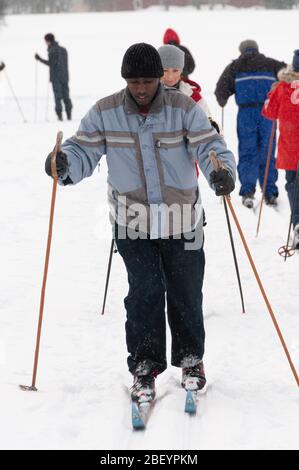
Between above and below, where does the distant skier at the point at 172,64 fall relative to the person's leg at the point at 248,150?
above

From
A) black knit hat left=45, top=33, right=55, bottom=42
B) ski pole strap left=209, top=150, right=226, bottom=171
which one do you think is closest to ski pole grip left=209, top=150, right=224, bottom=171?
ski pole strap left=209, top=150, right=226, bottom=171

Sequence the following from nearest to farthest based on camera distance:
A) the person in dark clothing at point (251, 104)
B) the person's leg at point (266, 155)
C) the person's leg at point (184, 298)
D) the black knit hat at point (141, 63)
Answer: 1. the black knit hat at point (141, 63)
2. the person's leg at point (184, 298)
3. the person in dark clothing at point (251, 104)
4. the person's leg at point (266, 155)

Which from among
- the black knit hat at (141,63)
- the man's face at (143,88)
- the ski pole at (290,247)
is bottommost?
the ski pole at (290,247)

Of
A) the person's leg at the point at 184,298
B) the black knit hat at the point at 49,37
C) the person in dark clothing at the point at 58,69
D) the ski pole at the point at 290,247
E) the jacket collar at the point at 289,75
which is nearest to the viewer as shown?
the person's leg at the point at 184,298

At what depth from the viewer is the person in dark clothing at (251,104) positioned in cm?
743

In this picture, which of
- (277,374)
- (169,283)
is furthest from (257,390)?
(169,283)

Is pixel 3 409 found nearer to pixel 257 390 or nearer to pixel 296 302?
pixel 257 390

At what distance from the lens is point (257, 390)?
3.64 meters

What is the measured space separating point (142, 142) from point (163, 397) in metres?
1.40

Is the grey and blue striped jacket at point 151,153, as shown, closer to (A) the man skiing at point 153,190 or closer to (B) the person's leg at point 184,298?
(A) the man skiing at point 153,190

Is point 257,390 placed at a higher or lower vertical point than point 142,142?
lower

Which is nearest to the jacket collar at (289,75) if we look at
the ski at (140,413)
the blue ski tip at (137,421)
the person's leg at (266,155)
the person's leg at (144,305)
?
the person's leg at (266,155)

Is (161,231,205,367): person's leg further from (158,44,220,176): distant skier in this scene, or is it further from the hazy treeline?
the hazy treeline

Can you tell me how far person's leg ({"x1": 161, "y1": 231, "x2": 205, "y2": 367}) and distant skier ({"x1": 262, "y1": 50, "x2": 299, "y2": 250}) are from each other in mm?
2849
